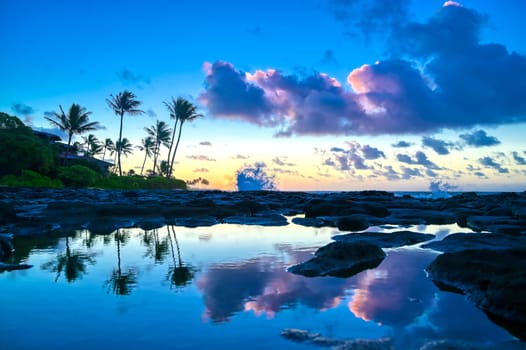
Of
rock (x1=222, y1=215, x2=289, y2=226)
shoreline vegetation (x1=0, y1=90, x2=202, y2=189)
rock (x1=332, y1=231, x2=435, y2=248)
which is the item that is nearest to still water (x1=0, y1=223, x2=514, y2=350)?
rock (x1=332, y1=231, x2=435, y2=248)

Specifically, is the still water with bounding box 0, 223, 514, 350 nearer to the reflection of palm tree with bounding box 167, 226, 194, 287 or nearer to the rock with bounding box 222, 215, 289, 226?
the reflection of palm tree with bounding box 167, 226, 194, 287

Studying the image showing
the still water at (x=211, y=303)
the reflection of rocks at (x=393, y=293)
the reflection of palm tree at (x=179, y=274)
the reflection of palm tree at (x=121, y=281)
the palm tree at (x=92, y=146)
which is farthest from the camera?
the palm tree at (x=92, y=146)

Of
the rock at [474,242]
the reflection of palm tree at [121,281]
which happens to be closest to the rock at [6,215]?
the reflection of palm tree at [121,281]

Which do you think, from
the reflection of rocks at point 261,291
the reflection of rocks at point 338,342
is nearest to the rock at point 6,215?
the reflection of rocks at point 261,291

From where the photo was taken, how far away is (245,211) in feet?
43.4

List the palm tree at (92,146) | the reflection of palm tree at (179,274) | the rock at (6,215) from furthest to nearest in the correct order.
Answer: the palm tree at (92,146) < the rock at (6,215) < the reflection of palm tree at (179,274)

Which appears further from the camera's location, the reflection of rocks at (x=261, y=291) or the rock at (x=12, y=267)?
the rock at (x=12, y=267)

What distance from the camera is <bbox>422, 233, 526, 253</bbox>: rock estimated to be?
583 cm

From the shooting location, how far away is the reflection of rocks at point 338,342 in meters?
2.45

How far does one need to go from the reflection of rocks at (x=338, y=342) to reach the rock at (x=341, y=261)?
5.78 ft

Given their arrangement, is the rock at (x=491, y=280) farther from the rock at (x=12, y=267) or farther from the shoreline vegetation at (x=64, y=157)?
the shoreline vegetation at (x=64, y=157)

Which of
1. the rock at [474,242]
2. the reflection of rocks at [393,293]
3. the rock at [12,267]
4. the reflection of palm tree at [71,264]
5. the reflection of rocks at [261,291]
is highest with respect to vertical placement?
the rock at [474,242]

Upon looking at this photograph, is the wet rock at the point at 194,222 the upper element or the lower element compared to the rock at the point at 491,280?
lower

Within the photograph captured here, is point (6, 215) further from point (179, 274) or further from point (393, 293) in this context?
point (393, 293)
